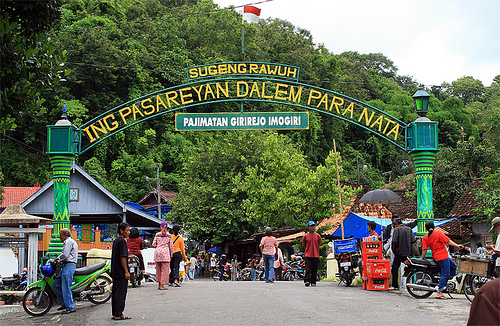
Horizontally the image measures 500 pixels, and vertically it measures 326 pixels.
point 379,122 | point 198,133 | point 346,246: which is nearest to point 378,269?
point 346,246

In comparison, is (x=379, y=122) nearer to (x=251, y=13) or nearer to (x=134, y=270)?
(x=251, y=13)

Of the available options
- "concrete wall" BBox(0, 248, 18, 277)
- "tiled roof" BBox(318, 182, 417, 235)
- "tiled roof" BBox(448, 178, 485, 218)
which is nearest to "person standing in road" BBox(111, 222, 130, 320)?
"concrete wall" BBox(0, 248, 18, 277)

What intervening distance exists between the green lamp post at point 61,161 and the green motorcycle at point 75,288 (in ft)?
13.3

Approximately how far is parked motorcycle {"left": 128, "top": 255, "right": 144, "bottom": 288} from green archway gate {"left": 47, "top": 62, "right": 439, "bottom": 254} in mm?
1966

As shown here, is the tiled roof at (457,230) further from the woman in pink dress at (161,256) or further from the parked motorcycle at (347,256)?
the woman in pink dress at (161,256)

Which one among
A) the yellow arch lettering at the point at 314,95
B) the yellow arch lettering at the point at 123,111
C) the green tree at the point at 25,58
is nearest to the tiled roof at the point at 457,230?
the yellow arch lettering at the point at 314,95

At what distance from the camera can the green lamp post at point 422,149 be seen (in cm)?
1577

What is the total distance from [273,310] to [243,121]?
310 inches

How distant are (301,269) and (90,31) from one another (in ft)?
98.4

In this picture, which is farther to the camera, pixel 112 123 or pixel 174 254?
pixel 112 123

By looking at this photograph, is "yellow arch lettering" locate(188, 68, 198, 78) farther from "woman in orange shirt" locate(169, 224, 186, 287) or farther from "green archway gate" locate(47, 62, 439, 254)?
"woman in orange shirt" locate(169, 224, 186, 287)

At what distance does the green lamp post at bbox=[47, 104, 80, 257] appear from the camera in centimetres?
1584

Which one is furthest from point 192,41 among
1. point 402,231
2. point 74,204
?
point 402,231

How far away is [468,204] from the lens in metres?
27.5
